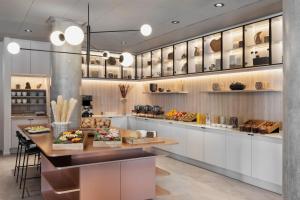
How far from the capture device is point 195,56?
20.3ft

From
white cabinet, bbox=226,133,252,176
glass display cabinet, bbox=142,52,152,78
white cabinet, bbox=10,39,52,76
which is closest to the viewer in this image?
white cabinet, bbox=226,133,252,176

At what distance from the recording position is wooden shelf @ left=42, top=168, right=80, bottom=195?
287 cm

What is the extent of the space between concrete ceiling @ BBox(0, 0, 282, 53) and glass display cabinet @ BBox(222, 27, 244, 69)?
0.69 ft

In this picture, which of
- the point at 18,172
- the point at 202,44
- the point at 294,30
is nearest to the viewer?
the point at 294,30

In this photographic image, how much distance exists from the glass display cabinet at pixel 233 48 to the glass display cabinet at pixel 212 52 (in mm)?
139

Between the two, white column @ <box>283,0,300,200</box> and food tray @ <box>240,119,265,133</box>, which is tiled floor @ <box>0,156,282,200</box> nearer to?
food tray @ <box>240,119,265,133</box>

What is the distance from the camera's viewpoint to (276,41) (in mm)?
4465

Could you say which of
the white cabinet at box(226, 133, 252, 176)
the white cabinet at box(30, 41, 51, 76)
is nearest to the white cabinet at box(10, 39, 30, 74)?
the white cabinet at box(30, 41, 51, 76)

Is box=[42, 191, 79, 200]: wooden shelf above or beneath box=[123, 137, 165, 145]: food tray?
beneath

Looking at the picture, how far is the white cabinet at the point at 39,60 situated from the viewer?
699cm

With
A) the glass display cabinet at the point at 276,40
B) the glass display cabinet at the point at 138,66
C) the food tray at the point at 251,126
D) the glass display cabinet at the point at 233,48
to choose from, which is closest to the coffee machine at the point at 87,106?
the glass display cabinet at the point at 138,66

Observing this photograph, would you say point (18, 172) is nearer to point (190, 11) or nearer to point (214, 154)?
point (214, 154)

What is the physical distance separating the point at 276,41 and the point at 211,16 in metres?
1.19

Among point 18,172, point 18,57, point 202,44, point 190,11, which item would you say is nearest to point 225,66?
point 202,44
